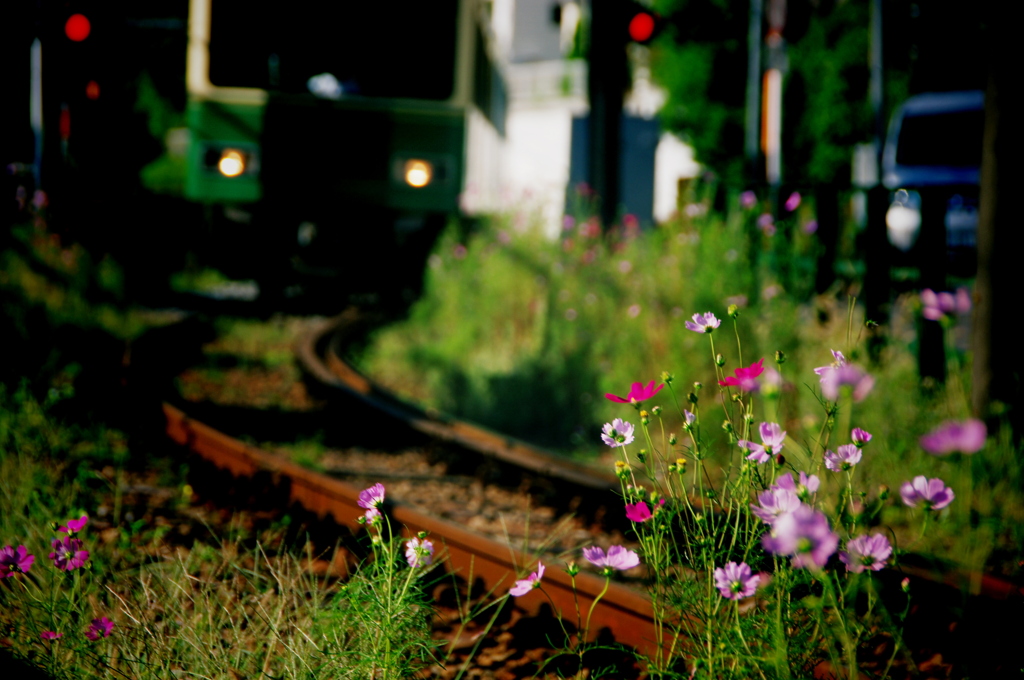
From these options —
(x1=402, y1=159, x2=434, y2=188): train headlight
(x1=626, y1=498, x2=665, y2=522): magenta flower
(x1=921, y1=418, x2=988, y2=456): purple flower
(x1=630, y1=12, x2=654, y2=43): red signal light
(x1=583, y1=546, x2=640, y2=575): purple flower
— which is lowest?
(x1=583, y1=546, x2=640, y2=575): purple flower

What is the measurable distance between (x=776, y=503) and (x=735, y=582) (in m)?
0.16

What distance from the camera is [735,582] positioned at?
1322 millimetres

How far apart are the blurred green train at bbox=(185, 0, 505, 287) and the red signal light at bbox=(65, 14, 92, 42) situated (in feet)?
3.51

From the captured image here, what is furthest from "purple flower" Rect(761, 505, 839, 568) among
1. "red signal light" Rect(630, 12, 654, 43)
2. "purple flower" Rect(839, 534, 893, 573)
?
"red signal light" Rect(630, 12, 654, 43)

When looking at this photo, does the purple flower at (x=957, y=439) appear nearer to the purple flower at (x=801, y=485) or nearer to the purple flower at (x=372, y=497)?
the purple flower at (x=801, y=485)

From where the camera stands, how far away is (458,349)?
5938 mm

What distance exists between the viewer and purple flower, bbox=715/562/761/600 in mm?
1312

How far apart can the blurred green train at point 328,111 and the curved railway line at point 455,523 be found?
2.31 meters

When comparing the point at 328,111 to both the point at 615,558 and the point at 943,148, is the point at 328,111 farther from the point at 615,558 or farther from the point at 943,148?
the point at 943,148

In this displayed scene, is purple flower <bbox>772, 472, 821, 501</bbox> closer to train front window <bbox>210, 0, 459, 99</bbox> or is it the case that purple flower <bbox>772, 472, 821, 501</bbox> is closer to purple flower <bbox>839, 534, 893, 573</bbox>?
purple flower <bbox>839, 534, 893, 573</bbox>

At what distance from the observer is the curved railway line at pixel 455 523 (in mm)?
2002

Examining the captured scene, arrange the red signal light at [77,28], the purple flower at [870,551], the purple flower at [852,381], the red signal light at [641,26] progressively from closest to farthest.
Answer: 1. the purple flower at [852,381]
2. the purple flower at [870,551]
3. the red signal light at [77,28]
4. the red signal light at [641,26]

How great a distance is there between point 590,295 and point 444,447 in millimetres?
1916

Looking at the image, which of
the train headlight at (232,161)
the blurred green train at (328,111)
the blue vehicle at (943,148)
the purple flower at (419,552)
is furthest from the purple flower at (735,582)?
the blue vehicle at (943,148)
